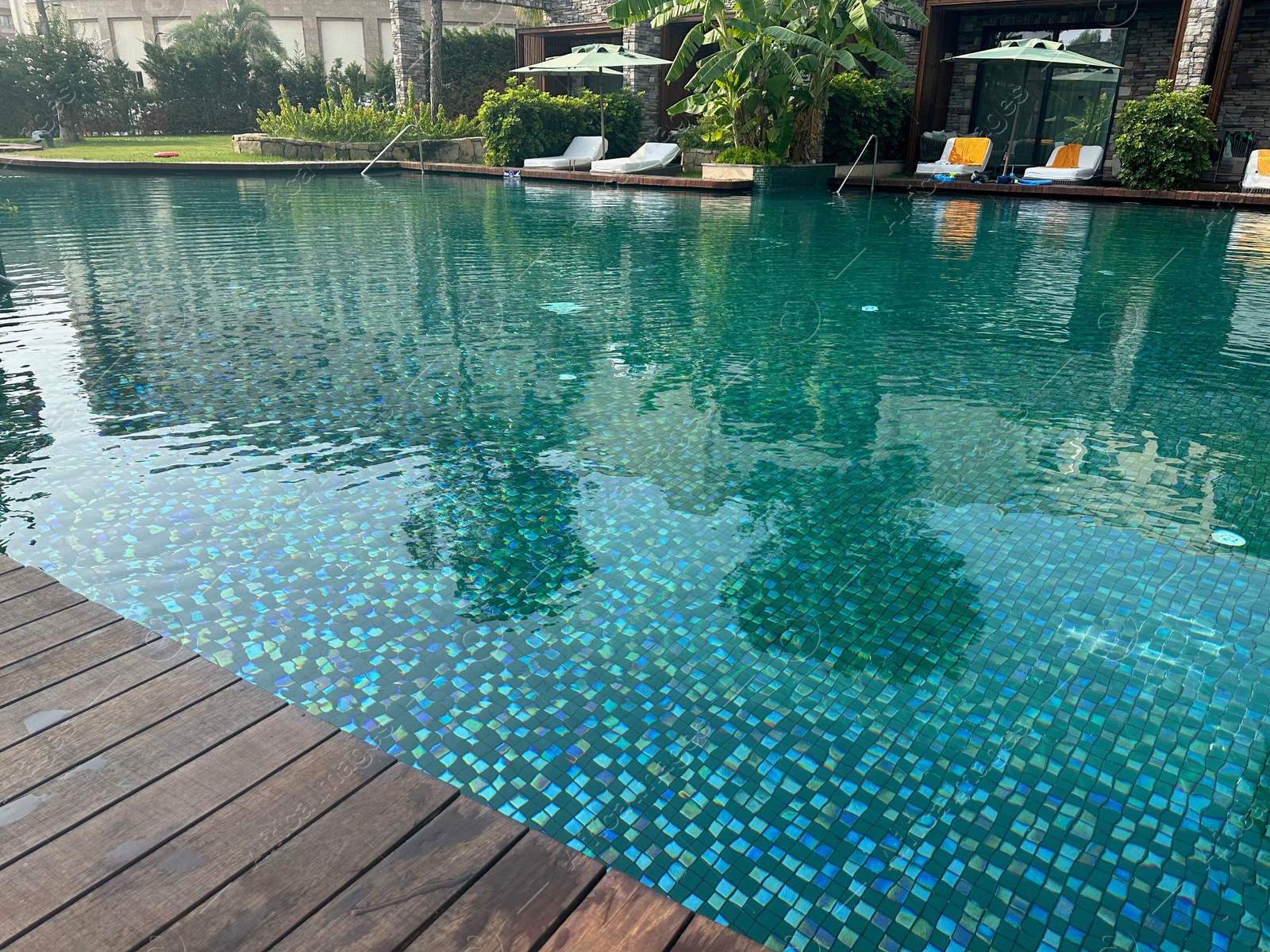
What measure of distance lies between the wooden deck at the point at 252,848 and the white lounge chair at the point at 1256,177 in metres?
18.3

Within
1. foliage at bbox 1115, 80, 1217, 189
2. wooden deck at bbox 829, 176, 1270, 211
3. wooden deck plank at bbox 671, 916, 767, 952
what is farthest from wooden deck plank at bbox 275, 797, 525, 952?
foliage at bbox 1115, 80, 1217, 189

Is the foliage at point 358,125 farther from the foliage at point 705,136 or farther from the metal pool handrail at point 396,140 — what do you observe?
the foliage at point 705,136

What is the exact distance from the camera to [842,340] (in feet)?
23.1

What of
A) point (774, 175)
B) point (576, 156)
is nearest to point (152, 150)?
point (576, 156)

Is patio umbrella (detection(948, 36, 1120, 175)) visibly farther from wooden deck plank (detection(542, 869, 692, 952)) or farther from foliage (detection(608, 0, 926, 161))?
wooden deck plank (detection(542, 869, 692, 952))

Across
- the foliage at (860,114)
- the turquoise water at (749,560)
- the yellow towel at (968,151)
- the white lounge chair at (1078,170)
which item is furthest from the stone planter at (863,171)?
the turquoise water at (749,560)

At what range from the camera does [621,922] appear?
5.41ft

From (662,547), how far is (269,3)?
4650 centimetres

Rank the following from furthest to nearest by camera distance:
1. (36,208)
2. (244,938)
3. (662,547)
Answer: (36,208) → (662,547) → (244,938)

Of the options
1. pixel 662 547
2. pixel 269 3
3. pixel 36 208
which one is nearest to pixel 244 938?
pixel 662 547

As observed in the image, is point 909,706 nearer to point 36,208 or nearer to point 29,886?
point 29,886

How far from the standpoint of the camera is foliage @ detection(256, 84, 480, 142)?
24438 millimetres

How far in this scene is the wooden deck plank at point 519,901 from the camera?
5.29ft

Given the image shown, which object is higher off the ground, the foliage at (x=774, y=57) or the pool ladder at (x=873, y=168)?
the foliage at (x=774, y=57)
